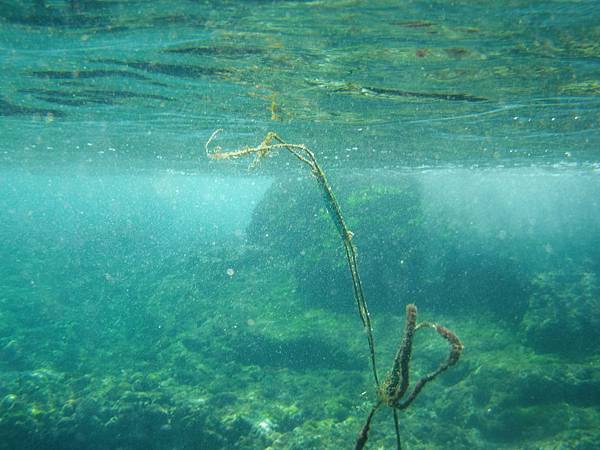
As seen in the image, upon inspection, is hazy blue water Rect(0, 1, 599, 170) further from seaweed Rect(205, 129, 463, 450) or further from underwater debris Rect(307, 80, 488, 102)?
seaweed Rect(205, 129, 463, 450)

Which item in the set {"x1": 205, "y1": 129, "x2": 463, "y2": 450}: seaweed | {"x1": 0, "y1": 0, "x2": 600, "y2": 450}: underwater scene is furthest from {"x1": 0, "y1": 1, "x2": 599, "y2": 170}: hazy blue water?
{"x1": 205, "y1": 129, "x2": 463, "y2": 450}: seaweed

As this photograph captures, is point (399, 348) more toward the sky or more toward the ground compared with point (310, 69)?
more toward the ground

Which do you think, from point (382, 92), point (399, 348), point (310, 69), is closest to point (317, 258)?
point (382, 92)

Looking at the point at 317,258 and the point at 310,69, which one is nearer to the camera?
the point at 310,69

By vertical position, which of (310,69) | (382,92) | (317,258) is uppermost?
(310,69)

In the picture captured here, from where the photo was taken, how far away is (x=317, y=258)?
835 inches

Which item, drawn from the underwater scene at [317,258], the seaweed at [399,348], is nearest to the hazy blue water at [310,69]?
the underwater scene at [317,258]

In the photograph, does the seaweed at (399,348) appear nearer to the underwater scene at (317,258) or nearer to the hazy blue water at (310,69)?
the underwater scene at (317,258)

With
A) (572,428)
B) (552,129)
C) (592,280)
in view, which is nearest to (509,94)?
(552,129)

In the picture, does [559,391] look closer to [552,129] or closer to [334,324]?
[334,324]

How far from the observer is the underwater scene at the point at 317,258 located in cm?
813

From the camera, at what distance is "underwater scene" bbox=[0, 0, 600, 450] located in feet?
26.7

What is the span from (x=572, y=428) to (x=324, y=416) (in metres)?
7.20

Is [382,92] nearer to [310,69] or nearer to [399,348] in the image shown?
[310,69]
